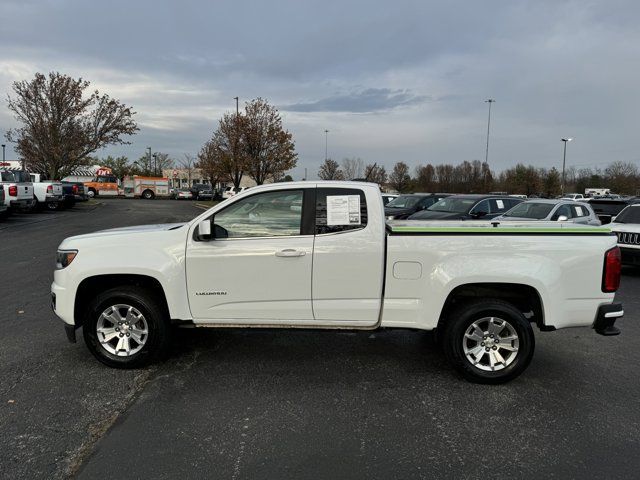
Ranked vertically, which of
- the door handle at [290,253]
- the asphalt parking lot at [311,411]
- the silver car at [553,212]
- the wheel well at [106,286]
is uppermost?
the silver car at [553,212]

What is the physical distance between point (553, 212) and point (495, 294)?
8.74m

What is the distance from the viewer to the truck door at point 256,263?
432 cm

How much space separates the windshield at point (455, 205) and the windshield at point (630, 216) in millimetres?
4849

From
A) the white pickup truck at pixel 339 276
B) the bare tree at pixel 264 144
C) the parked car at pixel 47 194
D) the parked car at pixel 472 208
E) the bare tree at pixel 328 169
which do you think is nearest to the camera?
the white pickup truck at pixel 339 276

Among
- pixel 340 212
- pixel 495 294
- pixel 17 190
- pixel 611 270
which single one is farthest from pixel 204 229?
pixel 17 190

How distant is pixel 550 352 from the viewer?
523 cm

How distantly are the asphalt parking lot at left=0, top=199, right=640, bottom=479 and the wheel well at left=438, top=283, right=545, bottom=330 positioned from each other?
2.04ft

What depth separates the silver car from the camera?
12.1m

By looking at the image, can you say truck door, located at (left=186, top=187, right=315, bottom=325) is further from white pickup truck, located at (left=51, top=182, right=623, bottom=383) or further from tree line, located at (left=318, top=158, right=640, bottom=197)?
tree line, located at (left=318, top=158, right=640, bottom=197)

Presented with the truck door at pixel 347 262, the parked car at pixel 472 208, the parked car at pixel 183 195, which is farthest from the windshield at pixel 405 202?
the parked car at pixel 183 195

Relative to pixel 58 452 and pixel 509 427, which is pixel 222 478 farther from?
pixel 509 427

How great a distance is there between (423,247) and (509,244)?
0.76 meters

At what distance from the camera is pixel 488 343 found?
432cm

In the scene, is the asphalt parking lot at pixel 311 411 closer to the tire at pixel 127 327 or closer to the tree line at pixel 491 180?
the tire at pixel 127 327
